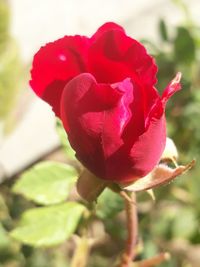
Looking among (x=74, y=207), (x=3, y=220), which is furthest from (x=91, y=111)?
(x=3, y=220)

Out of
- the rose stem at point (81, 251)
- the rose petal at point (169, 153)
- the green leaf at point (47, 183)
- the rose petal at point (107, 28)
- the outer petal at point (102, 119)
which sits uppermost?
the rose petal at point (107, 28)

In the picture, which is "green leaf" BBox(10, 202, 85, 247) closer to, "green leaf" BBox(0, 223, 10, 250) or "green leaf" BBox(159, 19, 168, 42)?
"green leaf" BBox(0, 223, 10, 250)

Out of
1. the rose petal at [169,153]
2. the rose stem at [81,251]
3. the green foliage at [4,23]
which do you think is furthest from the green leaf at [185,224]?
the green foliage at [4,23]

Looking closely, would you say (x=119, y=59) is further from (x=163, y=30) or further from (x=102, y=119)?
(x=163, y=30)

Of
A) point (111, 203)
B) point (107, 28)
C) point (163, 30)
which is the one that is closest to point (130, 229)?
point (111, 203)

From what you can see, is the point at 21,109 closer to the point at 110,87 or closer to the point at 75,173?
the point at 75,173

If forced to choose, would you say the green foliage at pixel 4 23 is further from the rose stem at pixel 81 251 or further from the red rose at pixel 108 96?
the red rose at pixel 108 96

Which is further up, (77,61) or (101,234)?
(77,61)
